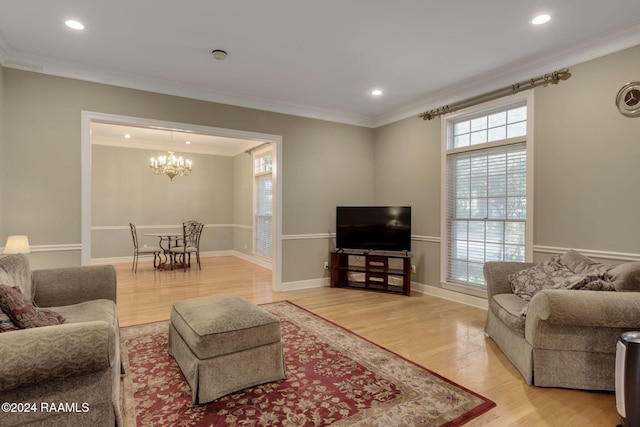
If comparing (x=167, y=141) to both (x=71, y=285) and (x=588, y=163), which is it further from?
(x=588, y=163)

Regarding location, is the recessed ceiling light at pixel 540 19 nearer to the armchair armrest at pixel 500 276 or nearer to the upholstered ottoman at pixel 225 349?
the armchair armrest at pixel 500 276

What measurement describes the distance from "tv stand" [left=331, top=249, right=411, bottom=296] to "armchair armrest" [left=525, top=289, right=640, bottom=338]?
2687 mm

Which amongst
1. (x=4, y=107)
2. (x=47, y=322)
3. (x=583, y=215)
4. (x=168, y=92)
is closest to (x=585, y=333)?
(x=583, y=215)

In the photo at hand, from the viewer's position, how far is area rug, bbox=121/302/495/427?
1990 mm

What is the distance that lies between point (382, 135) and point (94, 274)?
4728mm

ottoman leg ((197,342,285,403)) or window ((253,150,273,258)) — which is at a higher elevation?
window ((253,150,273,258))

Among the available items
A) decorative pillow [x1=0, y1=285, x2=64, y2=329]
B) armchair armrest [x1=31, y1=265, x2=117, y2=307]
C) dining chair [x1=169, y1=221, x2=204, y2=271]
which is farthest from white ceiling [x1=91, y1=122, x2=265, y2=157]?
decorative pillow [x1=0, y1=285, x2=64, y2=329]

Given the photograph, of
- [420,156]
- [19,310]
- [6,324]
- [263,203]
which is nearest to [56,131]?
[19,310]

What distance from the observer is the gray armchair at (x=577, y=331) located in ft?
7.13

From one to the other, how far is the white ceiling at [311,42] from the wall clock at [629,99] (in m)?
0.42

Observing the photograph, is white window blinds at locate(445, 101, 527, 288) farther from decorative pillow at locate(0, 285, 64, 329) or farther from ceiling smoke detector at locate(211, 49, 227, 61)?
decorative pillow at locate(0, 285, 64, 329)

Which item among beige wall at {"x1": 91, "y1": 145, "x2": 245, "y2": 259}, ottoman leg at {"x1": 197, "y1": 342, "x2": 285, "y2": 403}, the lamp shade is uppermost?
beige wall at {"x1": 91, "y1": 145, "x2": 245, "y2": 259}

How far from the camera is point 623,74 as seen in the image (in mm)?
3119

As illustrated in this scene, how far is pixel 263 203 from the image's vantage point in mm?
7867
